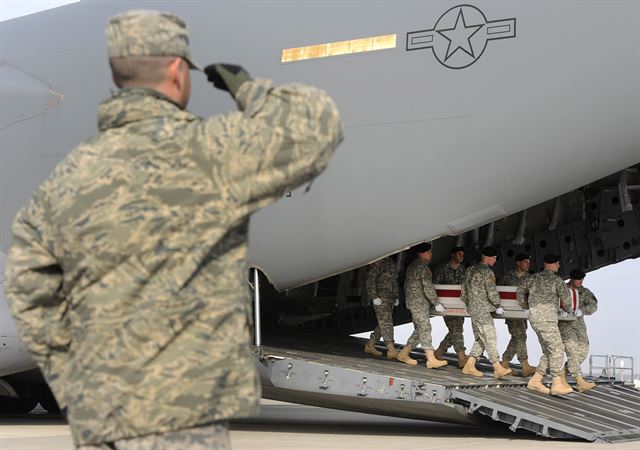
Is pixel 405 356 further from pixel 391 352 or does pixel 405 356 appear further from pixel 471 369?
pixel 471 369

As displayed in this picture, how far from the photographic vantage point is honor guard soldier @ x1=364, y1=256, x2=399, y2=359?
1301 cm

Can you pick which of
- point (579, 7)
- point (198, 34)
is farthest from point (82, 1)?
point (579, 7)

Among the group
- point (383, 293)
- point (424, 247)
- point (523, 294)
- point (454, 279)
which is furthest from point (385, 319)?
point (523, 294)

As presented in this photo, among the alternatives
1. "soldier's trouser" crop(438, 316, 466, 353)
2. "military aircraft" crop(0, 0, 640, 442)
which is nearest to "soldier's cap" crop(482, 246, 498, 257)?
"soldier's trouser" crop(438, 316, 466, 353)

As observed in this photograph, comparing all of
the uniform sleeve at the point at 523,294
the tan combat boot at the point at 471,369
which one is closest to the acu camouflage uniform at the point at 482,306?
the tan combat boot at the point at 471,369

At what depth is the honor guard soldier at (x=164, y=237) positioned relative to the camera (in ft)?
8.54

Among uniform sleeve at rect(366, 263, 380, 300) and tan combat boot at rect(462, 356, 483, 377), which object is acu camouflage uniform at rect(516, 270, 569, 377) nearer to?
Answer: tan combat boot at rect(462, 356, 483, 377)

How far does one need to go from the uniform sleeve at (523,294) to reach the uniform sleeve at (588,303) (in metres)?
1.21

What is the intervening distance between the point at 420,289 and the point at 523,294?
130 centimetres

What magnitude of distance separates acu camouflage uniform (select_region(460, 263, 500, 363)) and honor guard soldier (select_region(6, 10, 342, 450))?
30.7ft

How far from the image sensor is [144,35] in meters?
2.77

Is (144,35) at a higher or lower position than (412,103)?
lower

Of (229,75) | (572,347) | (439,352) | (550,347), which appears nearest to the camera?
(229,75)

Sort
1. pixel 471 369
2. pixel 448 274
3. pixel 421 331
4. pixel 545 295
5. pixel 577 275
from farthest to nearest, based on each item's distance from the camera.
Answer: pixel 448 274 → pixel 577 275 → pixel 421 331 → pixel 471 369 → pixel 545 295
